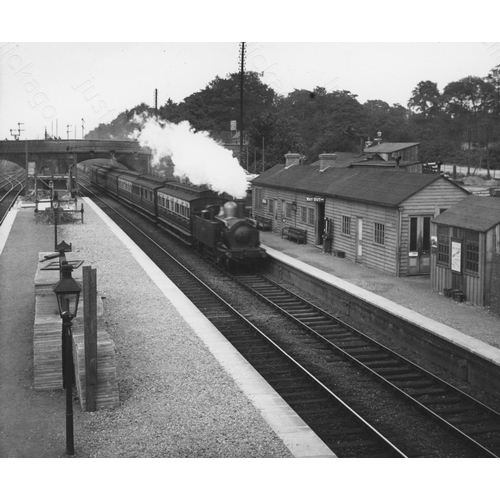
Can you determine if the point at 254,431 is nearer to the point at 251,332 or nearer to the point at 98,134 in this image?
the point at 251,332

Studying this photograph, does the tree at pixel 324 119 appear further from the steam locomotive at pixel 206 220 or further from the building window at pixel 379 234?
the building window at pixel 379 234

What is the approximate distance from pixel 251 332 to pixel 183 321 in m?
1.78

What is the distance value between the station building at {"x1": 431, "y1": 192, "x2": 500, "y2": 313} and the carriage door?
6.67ft

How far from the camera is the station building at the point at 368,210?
22.1 meters

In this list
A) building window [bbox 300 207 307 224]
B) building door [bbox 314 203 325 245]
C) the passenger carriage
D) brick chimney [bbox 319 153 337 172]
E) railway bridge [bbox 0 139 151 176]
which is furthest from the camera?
railway bridge [bbox 0 139 151 176]

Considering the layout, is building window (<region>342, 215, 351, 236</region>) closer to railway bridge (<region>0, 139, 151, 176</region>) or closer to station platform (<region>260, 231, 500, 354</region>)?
station platform (<region>260, 231, 500, 354</region>)

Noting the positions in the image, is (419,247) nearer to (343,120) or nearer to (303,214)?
(303,214)

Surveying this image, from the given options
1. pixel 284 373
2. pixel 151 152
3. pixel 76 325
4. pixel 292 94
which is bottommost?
pixel 284 373

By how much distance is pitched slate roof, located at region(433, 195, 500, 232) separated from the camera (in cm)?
1779

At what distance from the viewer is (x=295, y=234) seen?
30.7m

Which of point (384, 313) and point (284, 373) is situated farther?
point (384, 313)

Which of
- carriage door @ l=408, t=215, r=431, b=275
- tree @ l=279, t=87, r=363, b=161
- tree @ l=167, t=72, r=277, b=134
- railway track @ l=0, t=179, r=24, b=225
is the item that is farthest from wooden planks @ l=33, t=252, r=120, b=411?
tree @ l=279, t=87, r=363, b=161

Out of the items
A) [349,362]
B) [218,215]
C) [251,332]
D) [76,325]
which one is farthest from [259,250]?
[76,325]

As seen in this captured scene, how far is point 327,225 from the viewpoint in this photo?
90.4ft
